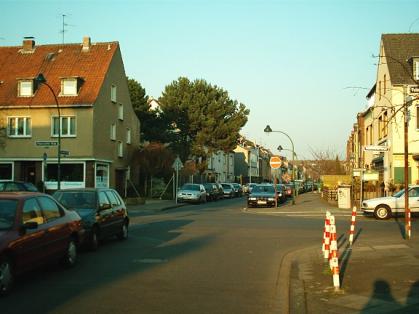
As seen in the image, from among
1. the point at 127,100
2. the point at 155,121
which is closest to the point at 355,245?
the point at 127,100

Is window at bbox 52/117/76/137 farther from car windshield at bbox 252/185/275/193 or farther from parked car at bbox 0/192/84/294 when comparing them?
parked car at bbox 0/192/84/294

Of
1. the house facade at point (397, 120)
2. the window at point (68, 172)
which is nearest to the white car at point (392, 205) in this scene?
the house facade at point (397, 120)

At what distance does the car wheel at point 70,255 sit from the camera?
10633mm

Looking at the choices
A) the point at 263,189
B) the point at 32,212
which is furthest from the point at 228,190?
the point at 32,212

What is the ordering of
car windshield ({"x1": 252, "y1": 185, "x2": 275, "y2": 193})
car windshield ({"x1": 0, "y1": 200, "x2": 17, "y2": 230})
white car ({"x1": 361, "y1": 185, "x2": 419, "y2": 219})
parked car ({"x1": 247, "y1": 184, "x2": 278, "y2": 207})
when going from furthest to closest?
car windshield ({"x1": 252, "y1": 185, "x2": 275, "y2": 193}), parked car ({"x1": 247, "y1": 184, "x2": 278, "y2": 207}), white car ({"x1": 361, "y1": 185, "x2": 419, "y2": 219}), car windshield ({"x1": 0, "y1": 200, "x2": 17, "y2": 230})

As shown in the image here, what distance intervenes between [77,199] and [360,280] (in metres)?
7.91

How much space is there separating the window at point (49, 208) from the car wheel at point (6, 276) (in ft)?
5.49

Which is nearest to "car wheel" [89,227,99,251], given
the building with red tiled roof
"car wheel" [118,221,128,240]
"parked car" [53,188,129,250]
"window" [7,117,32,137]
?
"parked car" [53,188,129,250]

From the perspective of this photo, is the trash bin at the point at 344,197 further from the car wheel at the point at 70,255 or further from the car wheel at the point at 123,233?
the car wheel at the point at 70,255

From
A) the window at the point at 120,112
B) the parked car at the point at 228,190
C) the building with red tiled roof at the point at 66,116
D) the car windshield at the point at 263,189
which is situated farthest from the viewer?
the parked car at the point at 228,190

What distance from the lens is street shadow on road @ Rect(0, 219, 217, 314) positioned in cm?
779

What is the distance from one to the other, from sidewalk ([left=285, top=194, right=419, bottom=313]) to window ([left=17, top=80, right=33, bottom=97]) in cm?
3217

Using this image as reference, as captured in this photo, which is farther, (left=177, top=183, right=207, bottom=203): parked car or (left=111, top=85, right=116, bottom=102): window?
(left=111, top=85, right=116, bottom=102): window

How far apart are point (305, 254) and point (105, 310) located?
6601 mm
